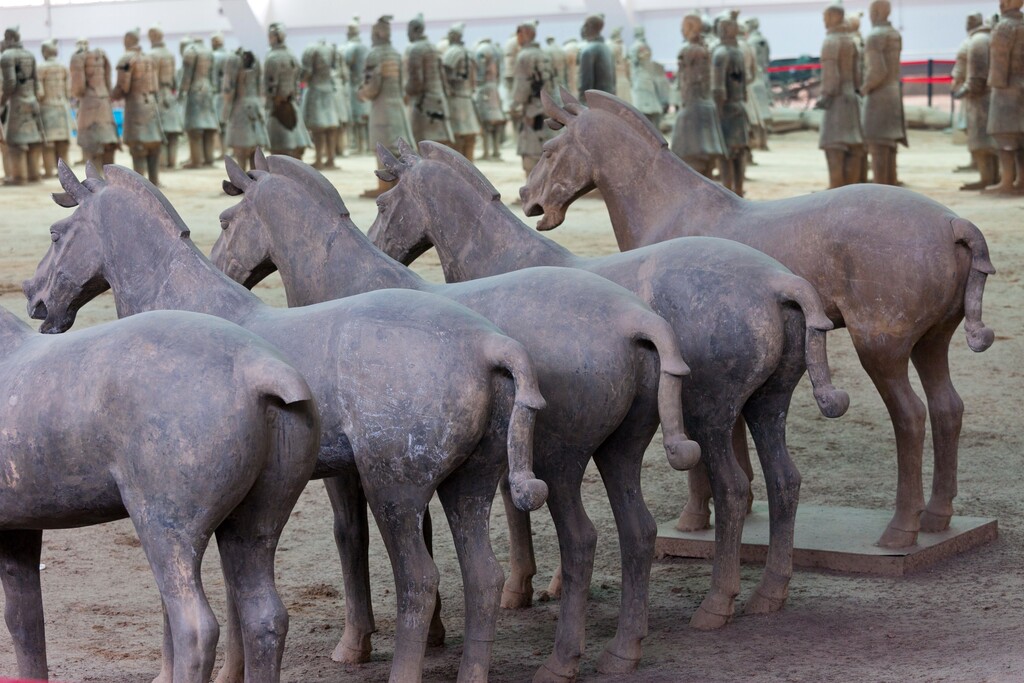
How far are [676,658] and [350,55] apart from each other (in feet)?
63.0

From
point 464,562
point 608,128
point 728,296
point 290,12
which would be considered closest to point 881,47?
point 608,128

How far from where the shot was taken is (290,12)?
2936 centimetres

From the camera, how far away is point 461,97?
1816 cm

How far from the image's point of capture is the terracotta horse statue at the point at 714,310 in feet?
13.5

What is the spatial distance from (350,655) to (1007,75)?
444 inches

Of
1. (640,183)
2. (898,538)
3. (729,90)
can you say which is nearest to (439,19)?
(729,90)

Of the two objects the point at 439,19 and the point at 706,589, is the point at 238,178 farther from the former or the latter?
the point at 439,19

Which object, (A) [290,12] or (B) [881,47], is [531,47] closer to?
(B) [881,47]

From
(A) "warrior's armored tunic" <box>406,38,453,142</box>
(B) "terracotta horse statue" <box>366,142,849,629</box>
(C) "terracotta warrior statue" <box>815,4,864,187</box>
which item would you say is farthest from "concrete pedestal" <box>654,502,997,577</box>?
(A) "warrior's armored tunic" <box>406,38,453,142</box>

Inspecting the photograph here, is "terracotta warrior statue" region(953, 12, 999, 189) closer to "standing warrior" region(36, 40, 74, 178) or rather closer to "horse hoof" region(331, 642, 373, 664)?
"standing warrior" region(36, 40, 74, 178)

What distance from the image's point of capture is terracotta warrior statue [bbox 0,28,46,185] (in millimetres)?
17609

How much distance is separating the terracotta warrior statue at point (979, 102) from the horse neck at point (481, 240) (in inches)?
445

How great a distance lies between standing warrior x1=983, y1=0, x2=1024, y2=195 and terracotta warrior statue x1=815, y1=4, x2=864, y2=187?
1.26 m

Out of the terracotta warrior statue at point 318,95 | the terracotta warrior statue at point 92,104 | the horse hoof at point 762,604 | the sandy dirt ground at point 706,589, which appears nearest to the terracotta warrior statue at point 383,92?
the terracotta warrior statue at point 318,95
